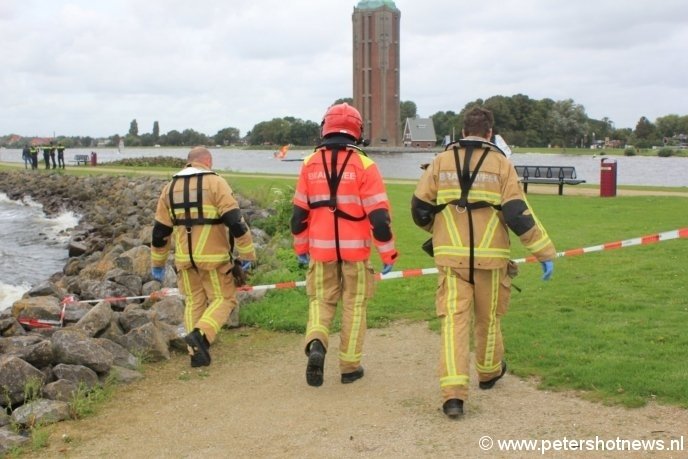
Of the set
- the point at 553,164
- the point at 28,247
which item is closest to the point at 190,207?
the point at 28,247

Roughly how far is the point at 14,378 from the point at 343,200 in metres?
3.15

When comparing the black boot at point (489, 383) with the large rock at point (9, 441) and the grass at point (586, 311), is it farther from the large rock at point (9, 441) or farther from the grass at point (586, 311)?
the large rock at point (9, 441)

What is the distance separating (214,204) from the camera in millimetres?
7254

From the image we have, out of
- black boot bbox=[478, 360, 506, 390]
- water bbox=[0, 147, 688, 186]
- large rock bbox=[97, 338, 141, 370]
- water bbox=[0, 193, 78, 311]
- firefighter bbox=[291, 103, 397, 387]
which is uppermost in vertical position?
firefighter bbox=[291, 103, 397, 387]

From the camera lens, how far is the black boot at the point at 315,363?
6.25m

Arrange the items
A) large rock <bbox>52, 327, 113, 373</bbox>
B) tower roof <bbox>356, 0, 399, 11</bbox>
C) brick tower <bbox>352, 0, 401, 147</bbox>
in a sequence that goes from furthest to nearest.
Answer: tower roof <bbox>356, 0, 399, 11</bbox>
brick tower <bbox>352, 0, 401, 147</bbox>
large rock <bbox>52, 327, 113, 373</bbox>

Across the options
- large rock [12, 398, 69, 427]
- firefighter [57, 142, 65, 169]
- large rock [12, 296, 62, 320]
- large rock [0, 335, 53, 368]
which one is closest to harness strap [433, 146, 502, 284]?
large rock [12, 398, 69, 427]

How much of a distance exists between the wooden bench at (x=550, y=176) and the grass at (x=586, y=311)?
313 inches

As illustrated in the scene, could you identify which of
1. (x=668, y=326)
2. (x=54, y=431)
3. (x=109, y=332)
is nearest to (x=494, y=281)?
(x=668, y=326)

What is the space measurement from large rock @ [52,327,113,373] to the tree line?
10548cm

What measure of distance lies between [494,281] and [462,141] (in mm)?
1067

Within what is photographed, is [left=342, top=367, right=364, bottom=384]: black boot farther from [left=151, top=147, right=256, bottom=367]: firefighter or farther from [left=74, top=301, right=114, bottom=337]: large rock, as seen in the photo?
[left=74, top=301, right=114, bottom=337]: large rock

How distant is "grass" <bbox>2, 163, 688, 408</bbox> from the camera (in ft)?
20.1

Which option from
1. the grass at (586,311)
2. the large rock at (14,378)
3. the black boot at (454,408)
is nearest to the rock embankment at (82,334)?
the large rock at (14,378)
